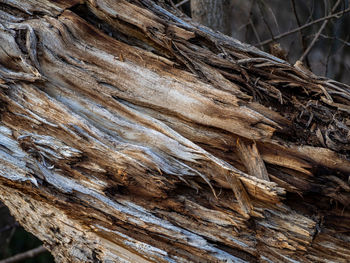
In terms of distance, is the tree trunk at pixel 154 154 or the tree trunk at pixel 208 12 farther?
the tree trunk at pixel 208 12

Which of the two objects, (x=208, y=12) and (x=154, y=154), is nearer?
(x=154, y=154)

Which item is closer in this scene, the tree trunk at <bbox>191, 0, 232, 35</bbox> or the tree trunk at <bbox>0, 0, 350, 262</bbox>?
the tree trunk at <bbox>0, 0, 350, 262</bbox>

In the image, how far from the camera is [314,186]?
9.22ft

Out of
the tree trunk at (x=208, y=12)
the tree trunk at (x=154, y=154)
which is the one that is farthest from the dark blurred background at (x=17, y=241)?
the tree trunk at (x=208, y=12)

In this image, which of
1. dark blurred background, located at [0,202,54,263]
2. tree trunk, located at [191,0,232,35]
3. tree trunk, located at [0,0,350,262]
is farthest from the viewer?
dark blurred background, located at [0,202,54,263]

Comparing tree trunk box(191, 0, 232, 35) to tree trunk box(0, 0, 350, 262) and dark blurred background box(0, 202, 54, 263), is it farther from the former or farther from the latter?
dark blurred background box(0, 202, 54, 263)

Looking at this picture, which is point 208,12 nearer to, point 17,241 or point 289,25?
point 289,25

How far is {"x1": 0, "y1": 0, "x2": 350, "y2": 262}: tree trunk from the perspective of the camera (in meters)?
2.82

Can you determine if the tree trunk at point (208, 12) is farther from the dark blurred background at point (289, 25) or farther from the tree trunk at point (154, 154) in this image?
the tree trunk at point (154, 154)

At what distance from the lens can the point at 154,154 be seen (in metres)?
2.85

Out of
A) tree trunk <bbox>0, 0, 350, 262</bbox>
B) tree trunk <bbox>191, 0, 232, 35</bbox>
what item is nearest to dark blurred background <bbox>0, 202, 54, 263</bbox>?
tree trunk <bbox>0, 0, 350, 262</bbox>

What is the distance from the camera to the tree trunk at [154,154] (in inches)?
111

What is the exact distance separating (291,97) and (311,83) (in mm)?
206

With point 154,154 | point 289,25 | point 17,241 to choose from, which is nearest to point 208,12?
point 154,154
